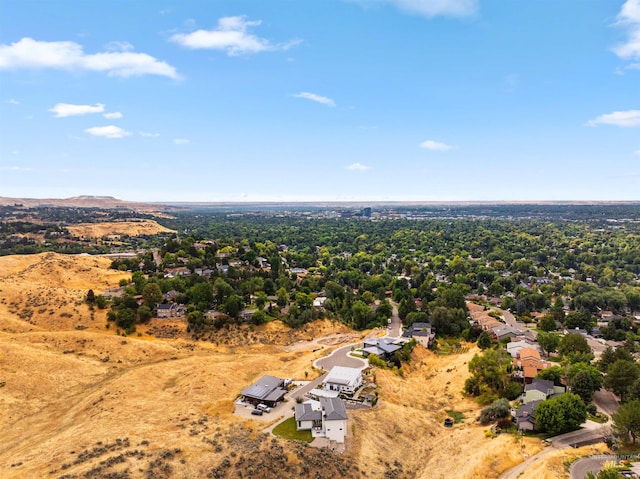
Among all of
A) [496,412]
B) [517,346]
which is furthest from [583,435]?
[517,346]

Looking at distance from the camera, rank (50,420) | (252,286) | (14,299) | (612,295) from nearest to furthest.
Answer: (50,420) < (14,299) < (252,286) < (612,295)

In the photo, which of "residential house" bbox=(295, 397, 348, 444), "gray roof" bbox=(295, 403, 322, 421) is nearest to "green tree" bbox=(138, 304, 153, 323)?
"residential house" bbox=(295, 397, 348, 444)

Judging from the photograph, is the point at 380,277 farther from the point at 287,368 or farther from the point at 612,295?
the point at 287,368

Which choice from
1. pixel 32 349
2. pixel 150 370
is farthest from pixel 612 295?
pixel 32 349

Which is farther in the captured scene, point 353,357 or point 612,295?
point 612,295

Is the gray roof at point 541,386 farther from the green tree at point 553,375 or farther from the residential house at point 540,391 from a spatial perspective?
the green tree at point 553,375

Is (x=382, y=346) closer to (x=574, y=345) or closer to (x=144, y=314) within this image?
(x=574, y=345)
